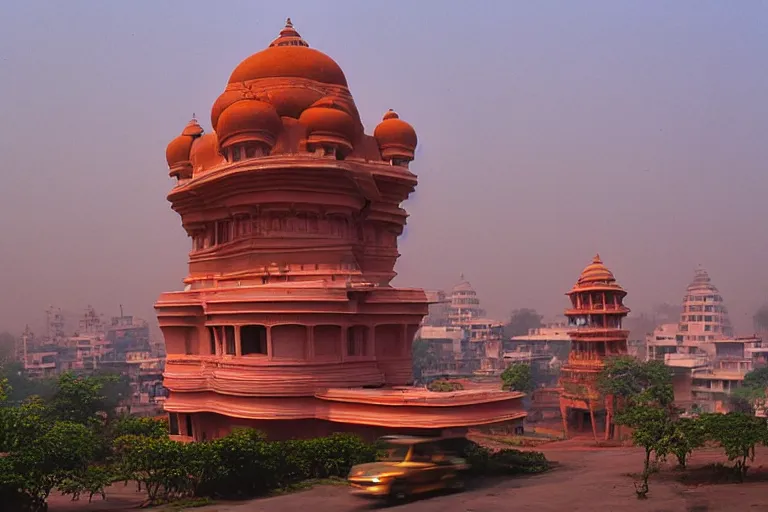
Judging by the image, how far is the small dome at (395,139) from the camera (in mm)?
26109

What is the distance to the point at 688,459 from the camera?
2172cm

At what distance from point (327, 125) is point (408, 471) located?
10.7 m

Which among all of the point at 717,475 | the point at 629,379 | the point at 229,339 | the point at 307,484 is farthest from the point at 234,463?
the point at 629,379

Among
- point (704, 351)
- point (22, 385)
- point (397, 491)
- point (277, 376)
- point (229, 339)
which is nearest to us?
point (397, 491)

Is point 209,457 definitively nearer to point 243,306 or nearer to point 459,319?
point 243,306

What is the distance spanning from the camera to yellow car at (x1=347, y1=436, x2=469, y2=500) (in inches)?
640

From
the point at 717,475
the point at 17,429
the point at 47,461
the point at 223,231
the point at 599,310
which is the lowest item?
the point at 717,475

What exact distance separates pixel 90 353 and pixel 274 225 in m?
92.1

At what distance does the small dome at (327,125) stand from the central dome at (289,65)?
2.36 metres

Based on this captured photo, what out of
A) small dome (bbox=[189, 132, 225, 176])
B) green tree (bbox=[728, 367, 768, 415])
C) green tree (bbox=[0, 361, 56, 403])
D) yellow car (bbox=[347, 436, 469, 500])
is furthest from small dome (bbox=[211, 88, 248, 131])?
green tree (bbox=[0, 361, 56, 403])

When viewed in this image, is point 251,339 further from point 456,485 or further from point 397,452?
point 456,485

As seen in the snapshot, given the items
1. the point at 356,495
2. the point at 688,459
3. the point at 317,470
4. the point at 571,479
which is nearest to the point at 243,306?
the point at 317,470

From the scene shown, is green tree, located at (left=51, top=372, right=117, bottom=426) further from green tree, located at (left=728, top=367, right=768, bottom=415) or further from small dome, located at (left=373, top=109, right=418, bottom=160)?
green tree, located at (left=728, top=367, right=768, bottom=415)

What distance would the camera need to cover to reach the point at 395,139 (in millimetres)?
26078
